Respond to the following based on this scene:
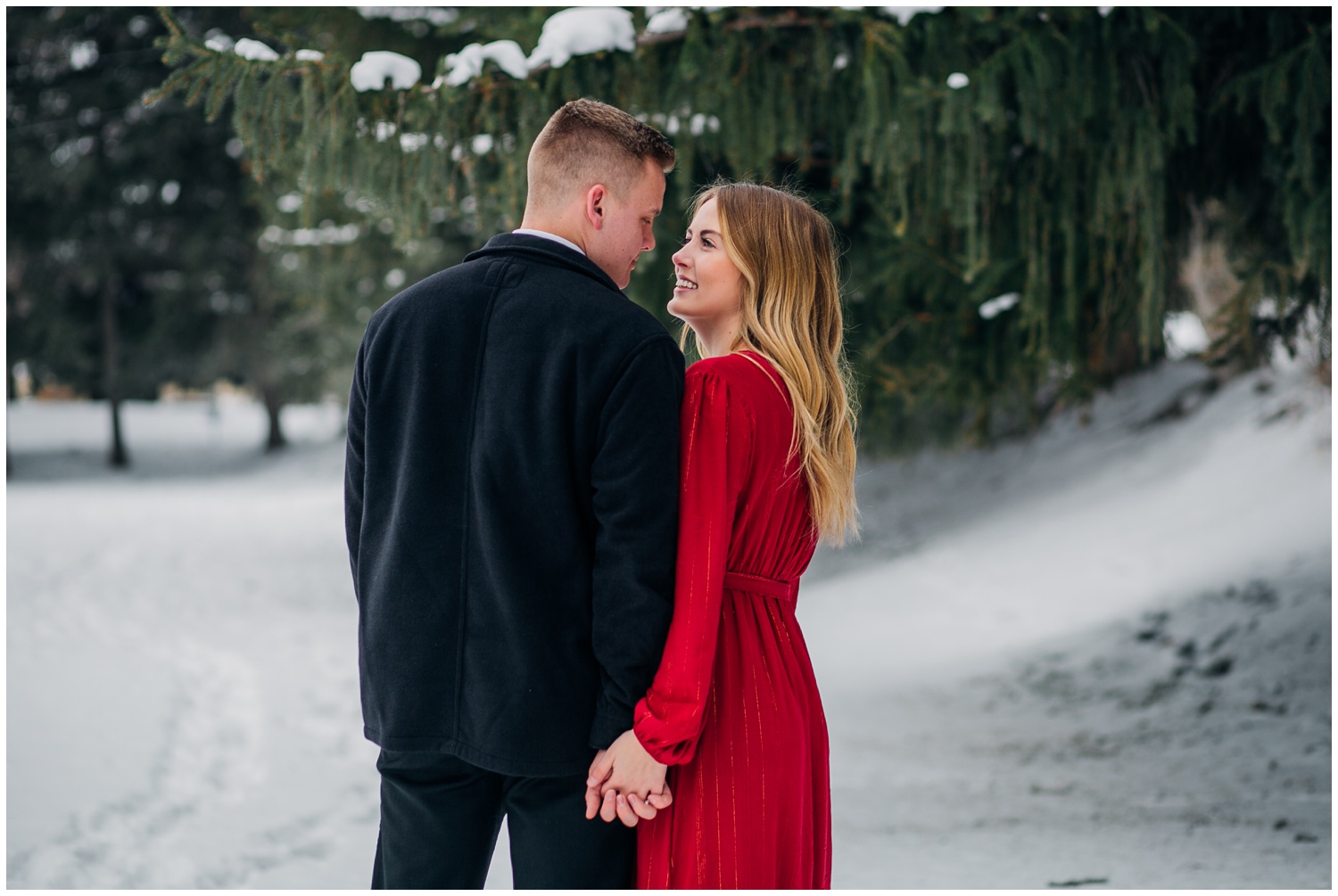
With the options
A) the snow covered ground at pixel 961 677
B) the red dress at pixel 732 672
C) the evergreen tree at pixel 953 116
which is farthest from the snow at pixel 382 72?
the snow covered ground at pixel 961 677

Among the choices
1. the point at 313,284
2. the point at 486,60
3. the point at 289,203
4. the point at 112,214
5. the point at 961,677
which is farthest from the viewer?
the point at 112,214

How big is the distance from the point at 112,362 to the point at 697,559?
22.0 metres

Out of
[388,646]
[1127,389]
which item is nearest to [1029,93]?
[388,646]

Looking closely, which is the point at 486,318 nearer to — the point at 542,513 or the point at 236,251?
the point at 542,513

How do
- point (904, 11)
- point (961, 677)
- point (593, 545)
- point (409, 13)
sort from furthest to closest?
point (961, 677) → point (409, 13) → point (904, 11) → point (593, 545)

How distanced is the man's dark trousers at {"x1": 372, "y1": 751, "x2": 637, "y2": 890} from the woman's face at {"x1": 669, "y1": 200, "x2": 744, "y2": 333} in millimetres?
875

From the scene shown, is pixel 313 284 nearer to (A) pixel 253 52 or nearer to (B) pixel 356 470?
(A) pixel 253 52

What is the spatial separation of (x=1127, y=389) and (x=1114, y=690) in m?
7.05

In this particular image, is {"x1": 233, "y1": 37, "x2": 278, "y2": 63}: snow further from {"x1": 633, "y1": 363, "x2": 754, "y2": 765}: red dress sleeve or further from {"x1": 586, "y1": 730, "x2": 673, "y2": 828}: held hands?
{"x1": 586, "y1": 730, "x2": 673, "y2": 828}: held hands

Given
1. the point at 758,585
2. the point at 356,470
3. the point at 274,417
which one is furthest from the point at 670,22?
the point at 274,417

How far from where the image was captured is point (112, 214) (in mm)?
19047

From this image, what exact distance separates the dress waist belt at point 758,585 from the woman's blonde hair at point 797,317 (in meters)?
0.14

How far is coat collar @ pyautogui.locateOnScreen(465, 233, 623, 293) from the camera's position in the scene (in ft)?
5.90

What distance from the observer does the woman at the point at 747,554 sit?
1.70 meters
